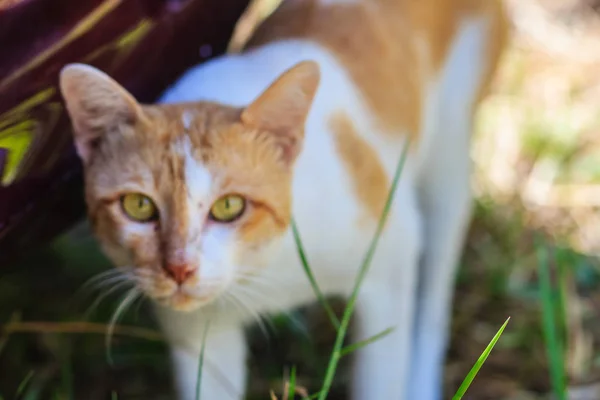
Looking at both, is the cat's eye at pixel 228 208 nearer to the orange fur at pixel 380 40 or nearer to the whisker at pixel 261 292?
the whisker at pixel 261 292

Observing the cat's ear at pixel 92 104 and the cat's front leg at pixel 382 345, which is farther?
the cat's front leg at pixel 382 345

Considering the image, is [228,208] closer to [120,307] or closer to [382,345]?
[120,307]

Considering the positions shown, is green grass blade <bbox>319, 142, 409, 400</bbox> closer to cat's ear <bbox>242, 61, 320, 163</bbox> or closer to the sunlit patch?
cat's ear <bbox>242, 61, 320, 163</bbox>

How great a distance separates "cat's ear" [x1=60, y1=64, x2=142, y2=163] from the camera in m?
0.66

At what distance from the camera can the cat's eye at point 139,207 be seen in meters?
0.68

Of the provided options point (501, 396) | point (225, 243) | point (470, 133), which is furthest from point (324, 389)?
point (470, 133)

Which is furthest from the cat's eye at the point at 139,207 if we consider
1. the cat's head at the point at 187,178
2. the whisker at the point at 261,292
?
the whisker at the point at 261,292

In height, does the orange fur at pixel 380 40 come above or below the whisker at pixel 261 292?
above

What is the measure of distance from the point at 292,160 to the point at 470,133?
1.53ft

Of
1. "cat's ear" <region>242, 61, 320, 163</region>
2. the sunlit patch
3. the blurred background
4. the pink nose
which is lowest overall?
the blurred background

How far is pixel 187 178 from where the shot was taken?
66cm

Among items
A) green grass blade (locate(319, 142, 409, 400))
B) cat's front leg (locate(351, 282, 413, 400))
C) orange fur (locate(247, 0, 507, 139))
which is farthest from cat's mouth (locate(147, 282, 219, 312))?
orange fur (locate(247, 0, 507, 139))

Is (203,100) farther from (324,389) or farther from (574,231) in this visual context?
(574,231)

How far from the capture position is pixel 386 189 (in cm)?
85
